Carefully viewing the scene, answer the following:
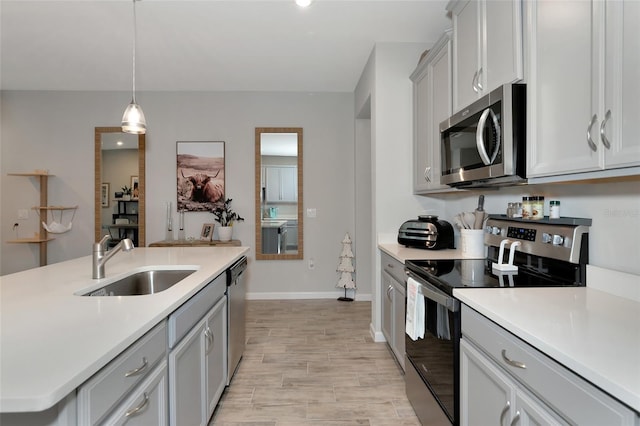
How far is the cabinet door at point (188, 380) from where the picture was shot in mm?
1434

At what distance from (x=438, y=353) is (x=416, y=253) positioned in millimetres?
1104

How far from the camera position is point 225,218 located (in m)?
4.76

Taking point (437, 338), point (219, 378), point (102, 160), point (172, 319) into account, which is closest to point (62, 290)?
point (172, 319)

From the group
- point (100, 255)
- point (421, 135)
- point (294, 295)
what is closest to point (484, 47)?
point (421, 135)

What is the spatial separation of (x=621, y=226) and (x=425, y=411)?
1252 mm

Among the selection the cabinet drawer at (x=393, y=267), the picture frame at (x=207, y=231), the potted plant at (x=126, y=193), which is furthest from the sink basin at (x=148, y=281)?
the potted plant at (x=126, y=193)

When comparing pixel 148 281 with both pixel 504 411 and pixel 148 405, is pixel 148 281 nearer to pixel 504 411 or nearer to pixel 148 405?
pixel 148 405

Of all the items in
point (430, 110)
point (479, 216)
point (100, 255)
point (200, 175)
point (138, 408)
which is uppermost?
point (430, 110)

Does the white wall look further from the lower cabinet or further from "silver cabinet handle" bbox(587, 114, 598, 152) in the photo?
"silver cabinet handle" bbox(587, 114, 598, 152)

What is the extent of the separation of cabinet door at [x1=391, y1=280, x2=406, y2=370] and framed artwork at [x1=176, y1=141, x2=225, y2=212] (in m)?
2.90

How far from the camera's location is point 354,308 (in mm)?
4434

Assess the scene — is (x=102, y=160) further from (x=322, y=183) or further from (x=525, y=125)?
(x=525, y=125)

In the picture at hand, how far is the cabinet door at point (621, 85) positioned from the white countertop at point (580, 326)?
0.48 m

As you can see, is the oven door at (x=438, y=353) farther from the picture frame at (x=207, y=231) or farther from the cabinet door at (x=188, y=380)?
the picture frame at (x=207, y=231)
